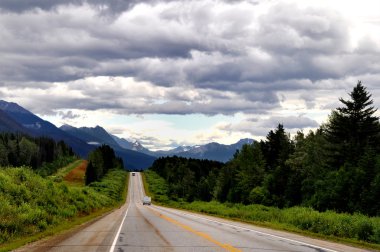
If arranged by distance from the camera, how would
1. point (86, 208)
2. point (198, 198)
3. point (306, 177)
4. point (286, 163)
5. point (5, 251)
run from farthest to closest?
1. point (198, 198)
2. point (286, 163)
3. point (306, 177)
4. point (86, 208)
5. point (5, 251)

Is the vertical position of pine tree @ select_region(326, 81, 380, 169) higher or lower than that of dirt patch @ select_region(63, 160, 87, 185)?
higher

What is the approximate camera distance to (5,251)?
15.8 m

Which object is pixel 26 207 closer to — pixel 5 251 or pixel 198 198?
pixel 5 251

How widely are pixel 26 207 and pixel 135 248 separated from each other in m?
10.9

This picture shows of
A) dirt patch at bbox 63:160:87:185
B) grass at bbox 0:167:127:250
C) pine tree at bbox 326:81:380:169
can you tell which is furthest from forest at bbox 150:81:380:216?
dirt patch at bbox 63:160:87:185

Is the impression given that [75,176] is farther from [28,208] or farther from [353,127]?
[28,208]

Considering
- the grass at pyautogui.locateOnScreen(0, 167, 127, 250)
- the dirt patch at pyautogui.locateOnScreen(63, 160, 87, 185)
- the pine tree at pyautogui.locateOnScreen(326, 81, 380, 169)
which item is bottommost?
the grass at pyautogui.locateOnScreen(0, 167, 127, 250)

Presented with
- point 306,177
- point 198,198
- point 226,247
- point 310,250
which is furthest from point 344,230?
point 198,198

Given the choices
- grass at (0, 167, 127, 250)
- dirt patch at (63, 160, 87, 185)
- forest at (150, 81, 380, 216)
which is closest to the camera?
grass at (0, 167, 127, 250)

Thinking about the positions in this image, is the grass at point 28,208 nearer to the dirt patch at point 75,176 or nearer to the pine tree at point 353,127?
the pine tree at point 353,127

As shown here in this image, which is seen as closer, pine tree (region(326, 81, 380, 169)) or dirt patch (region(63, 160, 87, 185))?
pine tree (region(326, 81, 380, 169))

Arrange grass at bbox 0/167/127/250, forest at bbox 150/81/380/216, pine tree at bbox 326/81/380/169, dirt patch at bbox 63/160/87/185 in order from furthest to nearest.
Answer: dirt patch at bbox 63/160/87/185 < pine tree at bbox 326/81/380/169 < forest at bbox 150/81/380/216 < grass at bbox 0/167/127/250

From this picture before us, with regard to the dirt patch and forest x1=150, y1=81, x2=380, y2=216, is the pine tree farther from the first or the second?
the dirt patch

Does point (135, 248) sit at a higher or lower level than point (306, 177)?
lower
